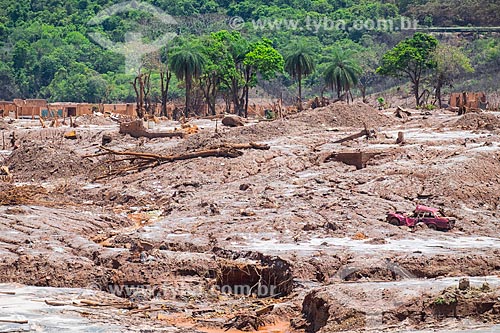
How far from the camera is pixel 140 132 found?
39.3 metres

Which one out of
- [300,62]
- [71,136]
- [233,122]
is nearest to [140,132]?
[233,122]

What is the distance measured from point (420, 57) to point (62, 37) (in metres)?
61.6

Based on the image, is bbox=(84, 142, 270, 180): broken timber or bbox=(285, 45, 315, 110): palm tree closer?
bbox=(84, 142, 270, 180): broken timber

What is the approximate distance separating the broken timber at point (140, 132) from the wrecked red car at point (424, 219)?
16.8 metres

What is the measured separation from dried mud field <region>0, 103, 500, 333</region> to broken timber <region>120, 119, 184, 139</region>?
2.78 metres

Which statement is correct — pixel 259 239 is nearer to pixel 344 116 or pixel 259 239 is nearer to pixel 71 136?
pixel 344 116

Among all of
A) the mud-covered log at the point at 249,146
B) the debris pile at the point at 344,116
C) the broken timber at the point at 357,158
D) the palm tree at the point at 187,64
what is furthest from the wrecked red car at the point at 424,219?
the palm tree at the point at 187,64

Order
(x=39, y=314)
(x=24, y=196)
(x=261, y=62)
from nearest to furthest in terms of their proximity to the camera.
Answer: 1. (x=39, y=314)
2. (x=24, y=196)
3. (x=261, y=62)

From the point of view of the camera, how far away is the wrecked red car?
22422mm

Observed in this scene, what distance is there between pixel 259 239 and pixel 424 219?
11.9 feet

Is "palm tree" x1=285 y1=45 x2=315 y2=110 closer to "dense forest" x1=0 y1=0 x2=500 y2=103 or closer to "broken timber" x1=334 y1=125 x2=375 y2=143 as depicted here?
"dense forest" x1=0 y1=0 x2=500 y2=103

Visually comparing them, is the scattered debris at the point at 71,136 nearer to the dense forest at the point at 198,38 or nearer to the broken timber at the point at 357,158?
the broken timber at the point at 357,158
